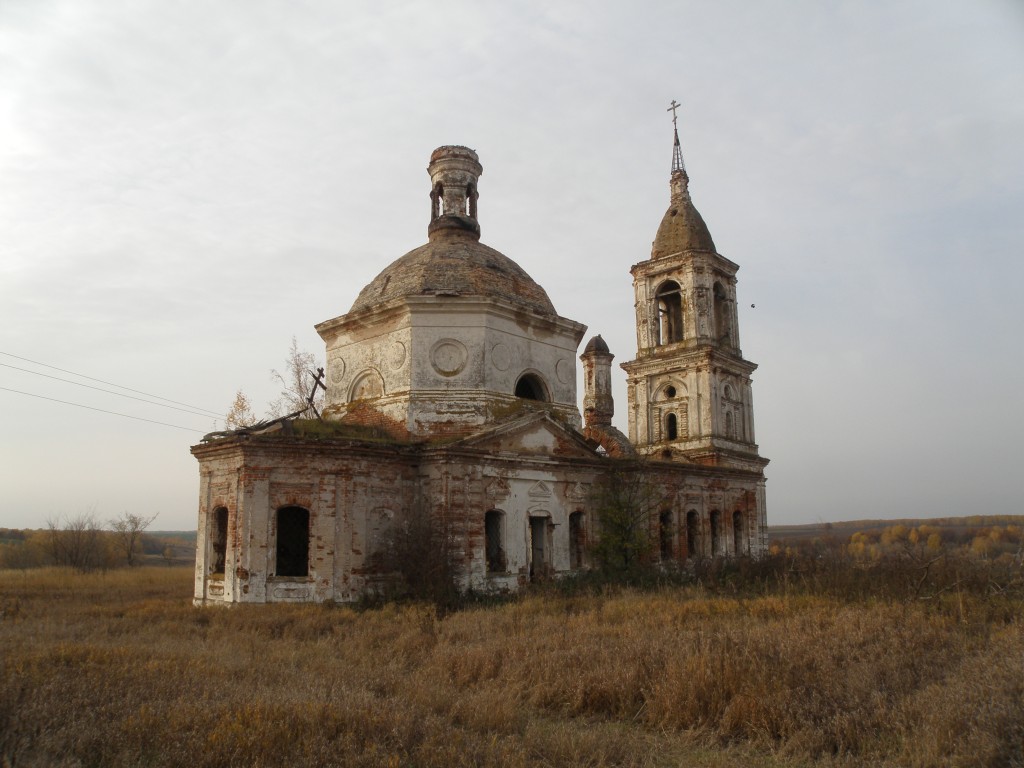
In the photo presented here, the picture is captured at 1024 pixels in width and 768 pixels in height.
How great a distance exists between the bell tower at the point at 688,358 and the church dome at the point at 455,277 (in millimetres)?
9901

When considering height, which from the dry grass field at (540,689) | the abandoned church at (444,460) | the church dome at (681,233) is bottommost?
the dry grass field at (540,689)

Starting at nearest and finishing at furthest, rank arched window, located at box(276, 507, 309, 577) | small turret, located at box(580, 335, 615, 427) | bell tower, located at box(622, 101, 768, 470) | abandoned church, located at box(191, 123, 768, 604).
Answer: abandoned church, located at box(191, 123, 768, 604), arched window, located at box(276, 507, 309, 577), small turret, located at box(580, 335, 615, 427), bell tower, located at box(622, 101, 768, 470)

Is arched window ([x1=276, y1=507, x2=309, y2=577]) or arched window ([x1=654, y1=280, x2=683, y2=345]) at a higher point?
arched window ([x1=654, y1=280, x2=683, y2=345])

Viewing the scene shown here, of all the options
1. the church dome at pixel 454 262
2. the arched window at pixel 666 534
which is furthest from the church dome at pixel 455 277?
the arched window at pixel 666 534

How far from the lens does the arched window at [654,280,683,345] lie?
30.4 metres

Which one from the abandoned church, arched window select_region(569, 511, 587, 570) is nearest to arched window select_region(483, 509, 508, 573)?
the abandoned church

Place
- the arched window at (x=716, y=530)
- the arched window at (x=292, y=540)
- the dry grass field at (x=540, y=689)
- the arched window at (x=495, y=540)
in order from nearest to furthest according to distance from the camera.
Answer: the dry grass field at (x=540, y=689), the arched window at (x=292, y=540), the arched window at (x=495, y=540), the arched window at (x=716, y=530)

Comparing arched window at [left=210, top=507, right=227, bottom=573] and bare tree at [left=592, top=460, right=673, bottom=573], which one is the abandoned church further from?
bare tree at [left=592, top=460, right=673, bottom=573]

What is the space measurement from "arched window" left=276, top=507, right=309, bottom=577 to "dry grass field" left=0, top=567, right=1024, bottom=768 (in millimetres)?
4418

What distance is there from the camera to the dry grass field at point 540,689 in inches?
219

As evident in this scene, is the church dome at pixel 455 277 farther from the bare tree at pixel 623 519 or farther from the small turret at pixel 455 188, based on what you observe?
the bare tree at pixel 623 519

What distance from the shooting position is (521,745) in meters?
5.93

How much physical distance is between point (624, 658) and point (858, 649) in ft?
8.57

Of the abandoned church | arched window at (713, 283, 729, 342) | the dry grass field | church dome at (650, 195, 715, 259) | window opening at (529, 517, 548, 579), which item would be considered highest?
church dome at (650, 195, 715, 259)
